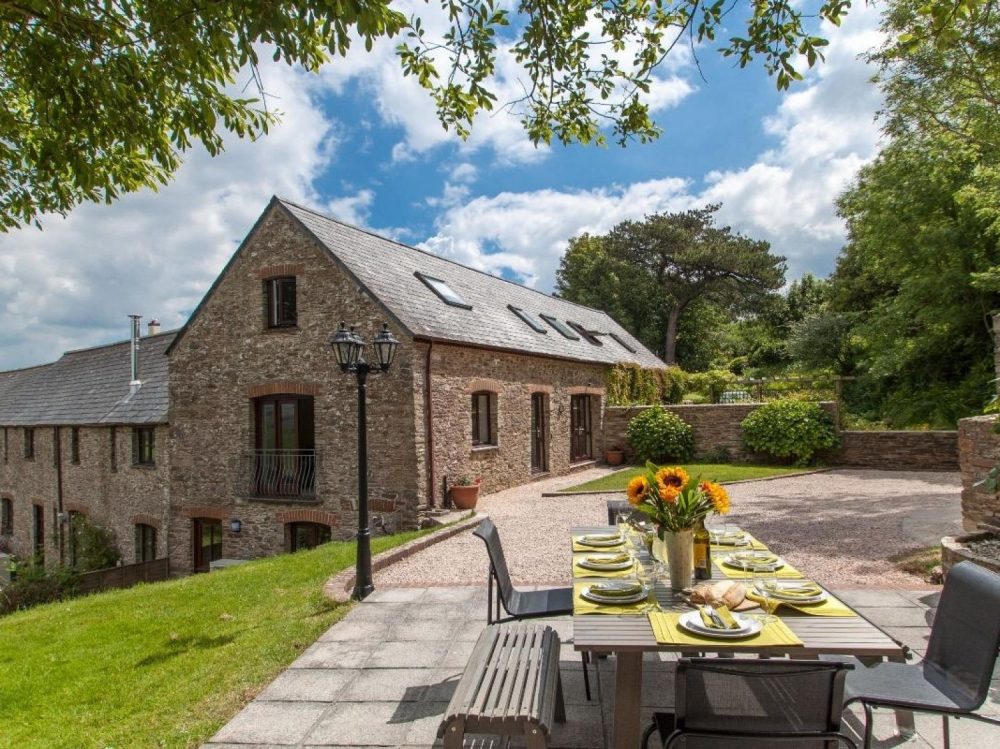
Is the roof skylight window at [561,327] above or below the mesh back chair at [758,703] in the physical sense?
above

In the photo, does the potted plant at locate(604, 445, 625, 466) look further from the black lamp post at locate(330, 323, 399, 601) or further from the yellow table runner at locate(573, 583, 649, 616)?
the yellow table runner at locate(573, 583, 649, 616)

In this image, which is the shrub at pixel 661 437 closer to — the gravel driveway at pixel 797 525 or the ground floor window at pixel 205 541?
the gravel driveway at pixel 797 525

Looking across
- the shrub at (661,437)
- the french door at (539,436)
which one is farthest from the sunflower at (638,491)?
the shrub at (661,437)

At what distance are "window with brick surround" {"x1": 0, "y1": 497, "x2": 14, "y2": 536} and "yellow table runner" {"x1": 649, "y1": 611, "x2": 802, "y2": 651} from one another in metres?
26.6

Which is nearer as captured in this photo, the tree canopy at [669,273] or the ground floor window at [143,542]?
the ground floor window at [143,542]

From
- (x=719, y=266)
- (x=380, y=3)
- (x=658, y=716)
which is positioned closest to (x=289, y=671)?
(x=658, y=716)

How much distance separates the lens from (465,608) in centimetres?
557

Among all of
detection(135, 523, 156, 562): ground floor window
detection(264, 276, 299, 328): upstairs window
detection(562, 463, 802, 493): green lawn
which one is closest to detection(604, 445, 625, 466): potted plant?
detection(562, 463, 802, 493): green lawn

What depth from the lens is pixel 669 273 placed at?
124 ft

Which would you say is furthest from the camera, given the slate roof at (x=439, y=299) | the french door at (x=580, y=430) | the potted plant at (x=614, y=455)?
the potted plant at (x=614, y=455)

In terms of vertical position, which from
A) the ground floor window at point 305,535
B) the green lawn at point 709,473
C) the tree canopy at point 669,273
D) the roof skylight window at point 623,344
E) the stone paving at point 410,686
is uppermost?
the tree canopy at point 669,273

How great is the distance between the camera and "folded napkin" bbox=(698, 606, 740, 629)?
2811 millimetres

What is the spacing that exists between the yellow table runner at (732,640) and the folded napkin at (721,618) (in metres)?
0.08

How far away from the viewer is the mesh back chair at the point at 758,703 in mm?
2219
